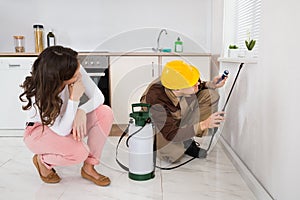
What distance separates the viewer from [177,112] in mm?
2008

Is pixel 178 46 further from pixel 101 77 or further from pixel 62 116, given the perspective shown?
pixel 62 116

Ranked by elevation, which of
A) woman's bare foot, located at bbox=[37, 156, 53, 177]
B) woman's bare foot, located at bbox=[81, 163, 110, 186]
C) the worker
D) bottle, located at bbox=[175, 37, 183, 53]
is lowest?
woman's bare foot, located at bbox=[81, 163, 110, 186]

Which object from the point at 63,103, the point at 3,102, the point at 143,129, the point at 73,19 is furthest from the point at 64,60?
the point at 73,19

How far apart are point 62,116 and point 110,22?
1953 millimetres

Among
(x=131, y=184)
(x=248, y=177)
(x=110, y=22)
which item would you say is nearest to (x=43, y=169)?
(x=131, y=184)

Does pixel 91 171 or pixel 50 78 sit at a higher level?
pixel 50 78

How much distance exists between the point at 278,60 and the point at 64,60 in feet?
3.16

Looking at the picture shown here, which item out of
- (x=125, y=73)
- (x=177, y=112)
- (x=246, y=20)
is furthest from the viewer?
(x=125, y=73)

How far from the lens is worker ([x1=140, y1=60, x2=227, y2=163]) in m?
1.83

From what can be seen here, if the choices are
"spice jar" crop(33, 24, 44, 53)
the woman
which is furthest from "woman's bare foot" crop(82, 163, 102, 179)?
"spice jar" crop(33, 24, 44, 53)

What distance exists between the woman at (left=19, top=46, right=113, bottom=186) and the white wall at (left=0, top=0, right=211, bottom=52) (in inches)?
67.1

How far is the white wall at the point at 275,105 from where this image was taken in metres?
1.21

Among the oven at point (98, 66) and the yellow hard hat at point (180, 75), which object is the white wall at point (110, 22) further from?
the yellow hard hat at point (180, 75)

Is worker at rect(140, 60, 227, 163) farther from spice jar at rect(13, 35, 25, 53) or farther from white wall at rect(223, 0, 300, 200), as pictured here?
spice jar at rect(13, 35, 25, 53)
